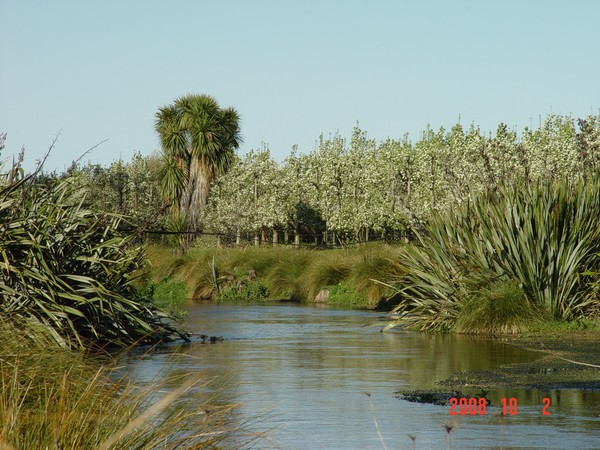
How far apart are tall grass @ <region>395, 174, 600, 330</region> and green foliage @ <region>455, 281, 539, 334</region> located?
207 mm

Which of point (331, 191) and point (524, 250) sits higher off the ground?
point (331, 191)

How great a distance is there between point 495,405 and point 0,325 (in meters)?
4.87

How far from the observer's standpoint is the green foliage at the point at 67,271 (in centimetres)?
1488

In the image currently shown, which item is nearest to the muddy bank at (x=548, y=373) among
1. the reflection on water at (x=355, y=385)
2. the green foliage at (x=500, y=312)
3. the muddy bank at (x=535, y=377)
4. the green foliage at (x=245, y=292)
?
the muddy bank at (x=535, y=377)

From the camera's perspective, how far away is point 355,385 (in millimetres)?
12867

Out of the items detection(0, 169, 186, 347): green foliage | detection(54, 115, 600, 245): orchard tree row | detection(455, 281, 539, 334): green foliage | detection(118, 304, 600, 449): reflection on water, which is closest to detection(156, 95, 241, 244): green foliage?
detection(54, 115, 600, 245): orchard tree row

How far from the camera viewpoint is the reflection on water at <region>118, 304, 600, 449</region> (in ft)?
30.4

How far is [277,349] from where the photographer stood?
58.6 ft

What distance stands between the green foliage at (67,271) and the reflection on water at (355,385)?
0.86m
